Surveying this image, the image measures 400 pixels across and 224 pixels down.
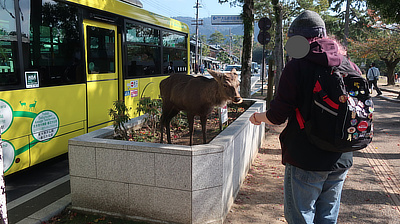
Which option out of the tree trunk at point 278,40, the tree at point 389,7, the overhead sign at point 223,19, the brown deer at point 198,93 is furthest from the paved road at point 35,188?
the overhead sign at point 223,19

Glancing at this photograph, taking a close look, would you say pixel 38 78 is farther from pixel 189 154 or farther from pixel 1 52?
pixel 189 154

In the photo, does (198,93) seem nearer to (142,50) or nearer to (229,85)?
(229,85)

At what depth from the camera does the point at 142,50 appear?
27.7 ft

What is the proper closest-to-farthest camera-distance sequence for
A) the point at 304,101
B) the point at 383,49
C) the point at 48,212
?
1. the point at 304,101
2. the point at 48,212
3. the point at 383,49

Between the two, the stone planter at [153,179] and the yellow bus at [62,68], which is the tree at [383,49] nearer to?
the yellow bus at [62,68]

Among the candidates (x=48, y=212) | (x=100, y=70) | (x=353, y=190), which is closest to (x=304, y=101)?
(x=48, y=212)

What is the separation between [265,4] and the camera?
29.0m

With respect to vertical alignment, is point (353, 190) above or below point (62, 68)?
below

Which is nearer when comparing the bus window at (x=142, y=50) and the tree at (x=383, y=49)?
the bus window at (x=142, y=50)

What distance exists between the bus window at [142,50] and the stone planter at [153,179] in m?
4.27

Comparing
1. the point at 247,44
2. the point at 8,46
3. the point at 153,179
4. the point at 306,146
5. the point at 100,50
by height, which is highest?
the point at 247,44

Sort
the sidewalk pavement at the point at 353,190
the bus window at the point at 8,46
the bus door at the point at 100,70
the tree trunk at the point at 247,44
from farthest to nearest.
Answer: the tree trunk at the point at 247,44
the bus door at the point at 100,70
the bus window at the point at 8,46
the sidewalk pavement at the point at 353,190

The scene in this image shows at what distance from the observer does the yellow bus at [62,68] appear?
4723mm

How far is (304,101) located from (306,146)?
318 millimetres
